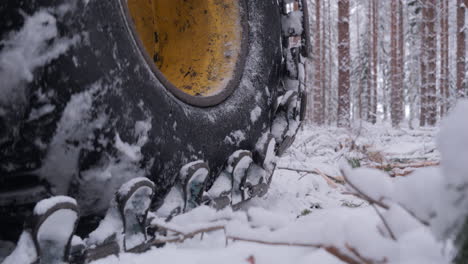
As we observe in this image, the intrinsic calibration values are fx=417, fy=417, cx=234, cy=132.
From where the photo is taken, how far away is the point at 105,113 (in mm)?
871

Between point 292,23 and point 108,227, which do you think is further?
point 292,23

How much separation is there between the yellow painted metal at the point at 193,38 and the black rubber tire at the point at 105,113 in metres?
0.19

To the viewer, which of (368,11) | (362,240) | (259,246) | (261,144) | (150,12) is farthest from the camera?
(368,11)

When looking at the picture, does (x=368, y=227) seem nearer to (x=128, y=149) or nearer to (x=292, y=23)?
(x=128, y=149)

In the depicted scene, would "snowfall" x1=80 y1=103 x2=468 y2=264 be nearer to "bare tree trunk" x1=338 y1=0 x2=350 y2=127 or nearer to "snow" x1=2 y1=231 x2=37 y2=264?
"snow" x1=2 y1=231 x2=37 y2=264

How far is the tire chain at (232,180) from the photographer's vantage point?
2.74 ft

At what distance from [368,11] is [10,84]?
80.3ft

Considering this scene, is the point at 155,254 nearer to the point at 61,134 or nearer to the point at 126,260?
the point at 126,260

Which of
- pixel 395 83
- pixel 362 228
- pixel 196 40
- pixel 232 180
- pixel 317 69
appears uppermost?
pixel 196 40

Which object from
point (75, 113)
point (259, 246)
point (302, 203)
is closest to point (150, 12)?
point (75, 113)

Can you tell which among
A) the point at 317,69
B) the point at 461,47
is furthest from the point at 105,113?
the point at 317,69

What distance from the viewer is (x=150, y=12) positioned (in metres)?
1.52

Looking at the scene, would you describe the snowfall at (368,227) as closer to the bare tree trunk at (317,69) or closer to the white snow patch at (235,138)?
the white snow patch at (235,138)

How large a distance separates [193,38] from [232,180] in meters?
0.54
